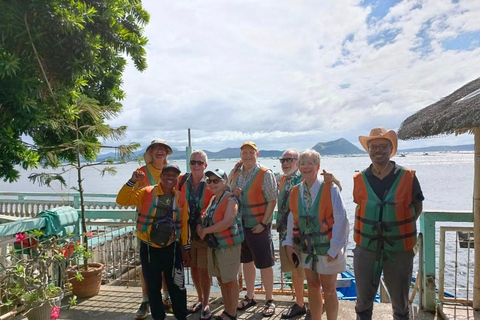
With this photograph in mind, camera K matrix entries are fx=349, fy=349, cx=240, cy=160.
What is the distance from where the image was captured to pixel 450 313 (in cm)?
350

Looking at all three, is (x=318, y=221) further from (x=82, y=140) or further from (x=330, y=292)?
(x=82, y=140)

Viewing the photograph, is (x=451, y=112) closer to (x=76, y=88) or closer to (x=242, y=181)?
(x=242, y=181)

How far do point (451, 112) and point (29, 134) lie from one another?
4983 mm

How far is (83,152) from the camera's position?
16.9 feet

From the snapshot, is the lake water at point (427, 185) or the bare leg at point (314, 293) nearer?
the bare leg at point (314, 293)

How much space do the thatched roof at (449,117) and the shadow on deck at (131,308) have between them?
186cm

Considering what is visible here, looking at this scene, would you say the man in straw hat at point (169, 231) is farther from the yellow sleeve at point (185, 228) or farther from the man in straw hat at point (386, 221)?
the man in straw hat at point (386, 221)

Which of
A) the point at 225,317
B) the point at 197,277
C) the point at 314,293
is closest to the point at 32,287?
the point at 197,277

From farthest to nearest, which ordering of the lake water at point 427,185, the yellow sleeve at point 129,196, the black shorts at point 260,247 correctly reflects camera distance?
the lake water at point 427,185
the black shorts at point 260,247
the yellow sleeve at point 129,196

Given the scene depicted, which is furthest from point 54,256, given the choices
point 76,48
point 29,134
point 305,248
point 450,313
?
point 450,313

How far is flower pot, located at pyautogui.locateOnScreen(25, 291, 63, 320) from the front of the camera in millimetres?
3381

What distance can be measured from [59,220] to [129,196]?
5.42 ft

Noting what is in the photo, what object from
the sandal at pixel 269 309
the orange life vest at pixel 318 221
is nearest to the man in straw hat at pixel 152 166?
the sandal at pixel 269 309

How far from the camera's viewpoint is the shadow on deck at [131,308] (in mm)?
3654
